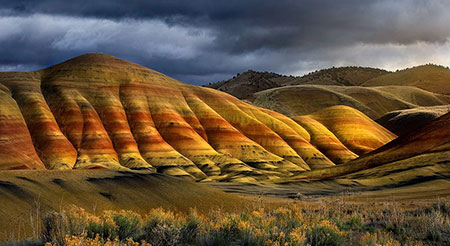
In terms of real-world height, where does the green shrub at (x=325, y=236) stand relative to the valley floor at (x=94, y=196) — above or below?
above

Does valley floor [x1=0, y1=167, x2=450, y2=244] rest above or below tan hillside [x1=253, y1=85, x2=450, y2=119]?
below

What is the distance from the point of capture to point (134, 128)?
298 feet

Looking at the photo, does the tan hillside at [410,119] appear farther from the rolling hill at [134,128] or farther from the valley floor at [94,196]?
the valley floor at [94,196]

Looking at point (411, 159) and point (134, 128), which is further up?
point (134, 128)

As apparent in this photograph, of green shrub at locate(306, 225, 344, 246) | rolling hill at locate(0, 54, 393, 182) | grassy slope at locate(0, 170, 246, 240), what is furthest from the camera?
rolling hill at locate(0, 54, 393, 182)

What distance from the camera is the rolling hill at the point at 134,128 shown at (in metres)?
78.0

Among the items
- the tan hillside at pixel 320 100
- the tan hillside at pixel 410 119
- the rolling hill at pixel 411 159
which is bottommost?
the rolling hill at pixel 411 159

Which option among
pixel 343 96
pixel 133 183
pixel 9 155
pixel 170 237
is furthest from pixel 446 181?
pixel 343 96

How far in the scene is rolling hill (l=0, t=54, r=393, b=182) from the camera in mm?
78000

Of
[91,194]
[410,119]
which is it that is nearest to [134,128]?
[91,194]

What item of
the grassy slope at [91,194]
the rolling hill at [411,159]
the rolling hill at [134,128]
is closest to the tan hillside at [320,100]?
the rolling hill at [134,128]

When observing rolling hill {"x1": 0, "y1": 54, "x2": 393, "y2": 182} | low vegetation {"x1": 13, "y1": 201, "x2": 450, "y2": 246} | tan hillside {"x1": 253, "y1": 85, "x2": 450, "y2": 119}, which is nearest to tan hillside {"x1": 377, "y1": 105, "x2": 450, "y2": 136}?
tan hillside {"x1": 253, "y1": 85, "x2": 450, "y2": 119}

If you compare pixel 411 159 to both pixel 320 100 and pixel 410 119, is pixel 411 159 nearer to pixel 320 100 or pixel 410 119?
pixel 410 119

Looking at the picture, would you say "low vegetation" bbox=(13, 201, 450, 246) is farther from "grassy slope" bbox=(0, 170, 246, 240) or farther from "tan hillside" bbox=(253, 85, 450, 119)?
"tan hillside" bbox=(253, 85, 450, 119)
